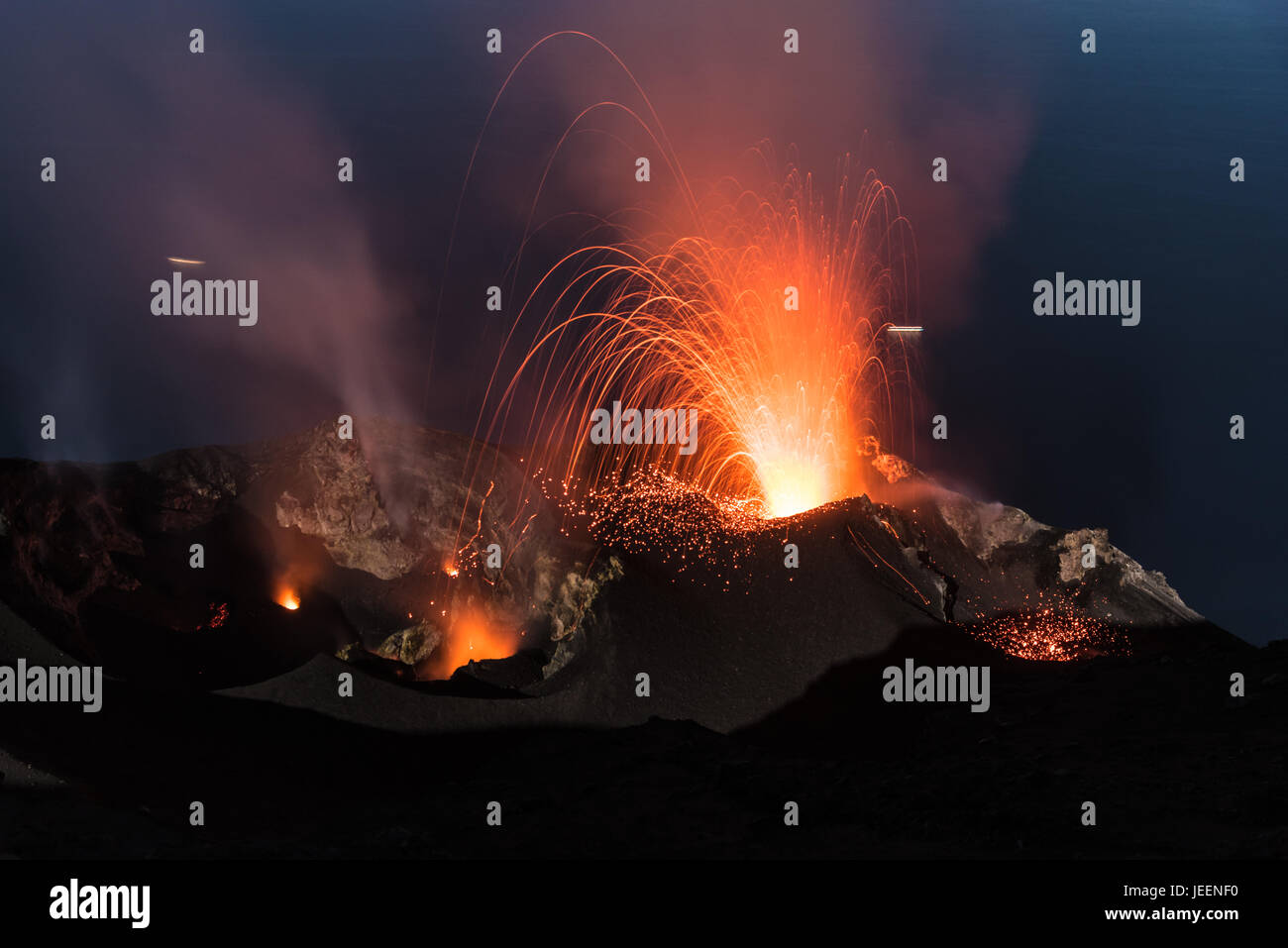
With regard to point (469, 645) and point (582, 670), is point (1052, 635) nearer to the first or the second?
point (582, 670)

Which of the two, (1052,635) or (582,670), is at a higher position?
(1052,635)

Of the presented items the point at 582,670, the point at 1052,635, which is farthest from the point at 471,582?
the point at 1052,635

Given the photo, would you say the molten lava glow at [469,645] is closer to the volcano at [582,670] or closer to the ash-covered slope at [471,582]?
the volcano at [582,670]

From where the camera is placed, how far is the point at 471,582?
94.0 ft

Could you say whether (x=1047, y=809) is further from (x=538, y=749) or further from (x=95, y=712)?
(x=95, y=712)

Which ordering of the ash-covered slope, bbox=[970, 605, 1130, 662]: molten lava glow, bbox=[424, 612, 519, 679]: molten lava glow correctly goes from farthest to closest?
bbox=[424, 612, 519, 679]: molten lava glow → bbox=[970, 605, 1130, 662]: molten lava glow → the ash-covered slope

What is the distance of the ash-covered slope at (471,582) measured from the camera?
22.5 metres

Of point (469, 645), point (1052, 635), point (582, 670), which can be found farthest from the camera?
point (469, 645)

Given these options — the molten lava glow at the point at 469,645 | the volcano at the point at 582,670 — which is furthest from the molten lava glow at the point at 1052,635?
the molten lava glow at the point at 469,645

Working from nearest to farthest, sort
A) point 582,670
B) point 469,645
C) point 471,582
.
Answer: point 582,670 → point 469,645 → point 471,582

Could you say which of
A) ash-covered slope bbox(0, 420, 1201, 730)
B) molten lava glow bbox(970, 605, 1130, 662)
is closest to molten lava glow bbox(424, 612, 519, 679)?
ash-covered slope bbox(0, 420, 1201, 730)

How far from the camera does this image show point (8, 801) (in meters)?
17.4

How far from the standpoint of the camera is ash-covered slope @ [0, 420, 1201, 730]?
73.8ft

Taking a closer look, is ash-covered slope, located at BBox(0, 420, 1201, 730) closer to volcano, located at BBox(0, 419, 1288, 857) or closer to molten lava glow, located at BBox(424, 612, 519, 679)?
volcano, located at BBox(0, 419, 1288, 857)
